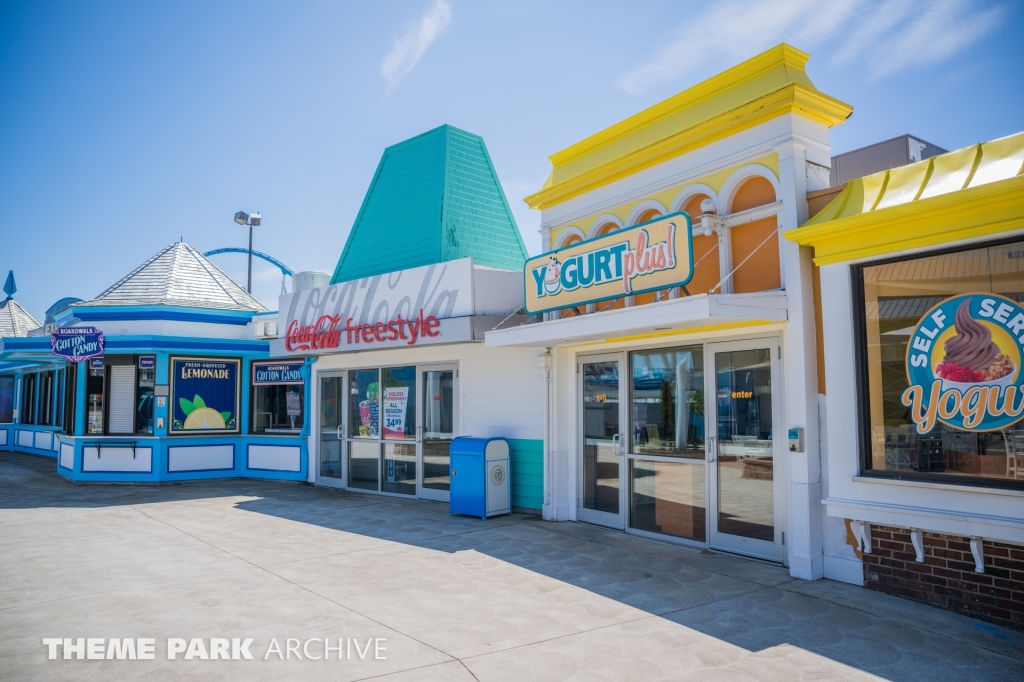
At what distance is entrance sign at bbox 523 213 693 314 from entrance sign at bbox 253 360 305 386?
7.87 metres

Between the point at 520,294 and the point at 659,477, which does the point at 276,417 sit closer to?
the point at 520,294

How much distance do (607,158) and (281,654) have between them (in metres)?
7.39

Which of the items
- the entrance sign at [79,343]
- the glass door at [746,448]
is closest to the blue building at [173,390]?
the entrance sign at [79,343]

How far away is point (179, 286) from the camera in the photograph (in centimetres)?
1669

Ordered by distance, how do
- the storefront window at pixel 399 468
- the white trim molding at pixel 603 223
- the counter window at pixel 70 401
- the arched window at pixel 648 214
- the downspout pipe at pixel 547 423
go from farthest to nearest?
the counter window at pixel 70 401
the storefront window at pixel 399 468
the downspout pipe at pixel 547 423
the white trim molding at pixel 603 223
the arched window at pixel 648 214

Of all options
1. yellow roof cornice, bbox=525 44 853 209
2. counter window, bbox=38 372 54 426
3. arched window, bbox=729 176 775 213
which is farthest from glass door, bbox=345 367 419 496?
counter window, bbox=38 372 54 426

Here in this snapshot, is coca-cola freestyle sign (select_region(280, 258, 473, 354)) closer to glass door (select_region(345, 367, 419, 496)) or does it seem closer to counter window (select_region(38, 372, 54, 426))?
glass door (select_region(345, 367, 419, 496))

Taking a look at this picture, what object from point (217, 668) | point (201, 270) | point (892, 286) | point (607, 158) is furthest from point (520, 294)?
point (201, 270)

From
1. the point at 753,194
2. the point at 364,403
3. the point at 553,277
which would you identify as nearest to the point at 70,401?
the point at 364,403

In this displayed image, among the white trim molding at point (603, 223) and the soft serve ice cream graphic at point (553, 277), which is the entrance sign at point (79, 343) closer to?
the soft serve ice cream graphic at point (553, 277)

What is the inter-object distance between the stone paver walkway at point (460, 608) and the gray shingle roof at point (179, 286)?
276 inches

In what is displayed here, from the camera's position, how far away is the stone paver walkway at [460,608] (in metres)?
4.89

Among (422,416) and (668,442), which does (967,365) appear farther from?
(422,416)

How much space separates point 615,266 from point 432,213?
5.76m
